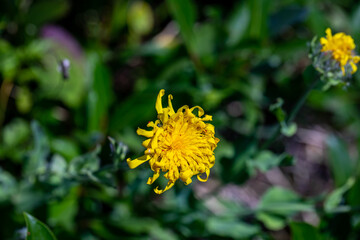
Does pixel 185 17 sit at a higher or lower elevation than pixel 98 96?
→ higher

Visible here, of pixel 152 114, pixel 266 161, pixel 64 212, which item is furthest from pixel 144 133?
pixel 64 212

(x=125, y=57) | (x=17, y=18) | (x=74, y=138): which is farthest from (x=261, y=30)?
(x=17, y=18)

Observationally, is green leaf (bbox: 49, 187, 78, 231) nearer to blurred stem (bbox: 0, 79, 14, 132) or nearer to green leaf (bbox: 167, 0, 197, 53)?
blurred stem (bbox: 0, 79, 14, 132)

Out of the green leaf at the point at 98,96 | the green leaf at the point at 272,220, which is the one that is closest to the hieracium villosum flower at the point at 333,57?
the green leaf at the point at 272,220

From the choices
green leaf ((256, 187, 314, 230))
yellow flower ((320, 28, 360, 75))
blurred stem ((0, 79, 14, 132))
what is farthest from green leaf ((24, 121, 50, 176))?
yellow flower ((320, 28, 360, 75))

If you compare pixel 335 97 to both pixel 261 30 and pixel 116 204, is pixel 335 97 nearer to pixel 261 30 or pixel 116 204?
pixel 261 30

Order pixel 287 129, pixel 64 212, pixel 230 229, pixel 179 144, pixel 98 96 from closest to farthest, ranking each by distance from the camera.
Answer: pixel 179 144 < pixel 287 129 < pixel 64 212 < pixel 230 229 < pixel 98 96

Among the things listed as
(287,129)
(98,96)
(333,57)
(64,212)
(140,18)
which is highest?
(140,18)

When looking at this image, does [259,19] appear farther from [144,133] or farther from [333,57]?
[144,133]
